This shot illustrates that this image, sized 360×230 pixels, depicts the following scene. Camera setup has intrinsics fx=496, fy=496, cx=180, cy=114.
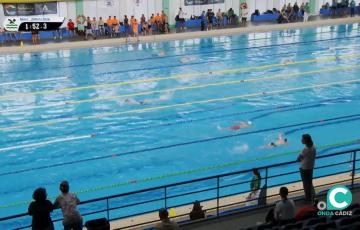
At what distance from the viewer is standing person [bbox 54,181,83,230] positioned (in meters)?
6.28

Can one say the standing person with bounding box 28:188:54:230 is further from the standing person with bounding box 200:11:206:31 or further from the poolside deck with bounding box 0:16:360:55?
the standing person with bounding box 200:11:206:31

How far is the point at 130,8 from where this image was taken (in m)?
30.5

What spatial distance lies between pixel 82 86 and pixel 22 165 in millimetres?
7142

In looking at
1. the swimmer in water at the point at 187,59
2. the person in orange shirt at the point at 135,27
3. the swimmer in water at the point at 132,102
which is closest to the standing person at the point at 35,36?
the person in orange shirt at the point at 135,27

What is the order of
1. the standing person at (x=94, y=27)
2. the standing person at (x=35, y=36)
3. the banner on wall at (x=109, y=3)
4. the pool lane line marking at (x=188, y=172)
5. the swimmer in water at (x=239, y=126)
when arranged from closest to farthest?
the pool lane line marking at (x=188, y=172), the swimmer in water at (x=239, y=126), the standing person at (x=35, y=36), the standing person at (x=94, y=27), the banner on wall at (x=109, y=3)

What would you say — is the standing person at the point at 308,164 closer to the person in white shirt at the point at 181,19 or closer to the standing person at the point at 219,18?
the person in white shirt at the point at 181,19

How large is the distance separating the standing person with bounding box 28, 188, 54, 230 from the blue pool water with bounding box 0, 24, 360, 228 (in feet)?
13.9

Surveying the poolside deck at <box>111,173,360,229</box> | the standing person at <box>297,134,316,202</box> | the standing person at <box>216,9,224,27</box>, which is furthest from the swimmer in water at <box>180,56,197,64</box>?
the standing person at <box>297,134,316,202</box>

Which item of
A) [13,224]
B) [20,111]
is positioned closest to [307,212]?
[13,224]

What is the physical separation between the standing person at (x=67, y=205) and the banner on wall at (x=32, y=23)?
880 inches

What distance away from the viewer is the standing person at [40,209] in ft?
19.8

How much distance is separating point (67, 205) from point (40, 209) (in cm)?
36

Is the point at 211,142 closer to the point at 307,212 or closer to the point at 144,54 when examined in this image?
the point at 307,212

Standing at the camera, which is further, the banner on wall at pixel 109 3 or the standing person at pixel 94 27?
the banner on wall at pixel 109 3
